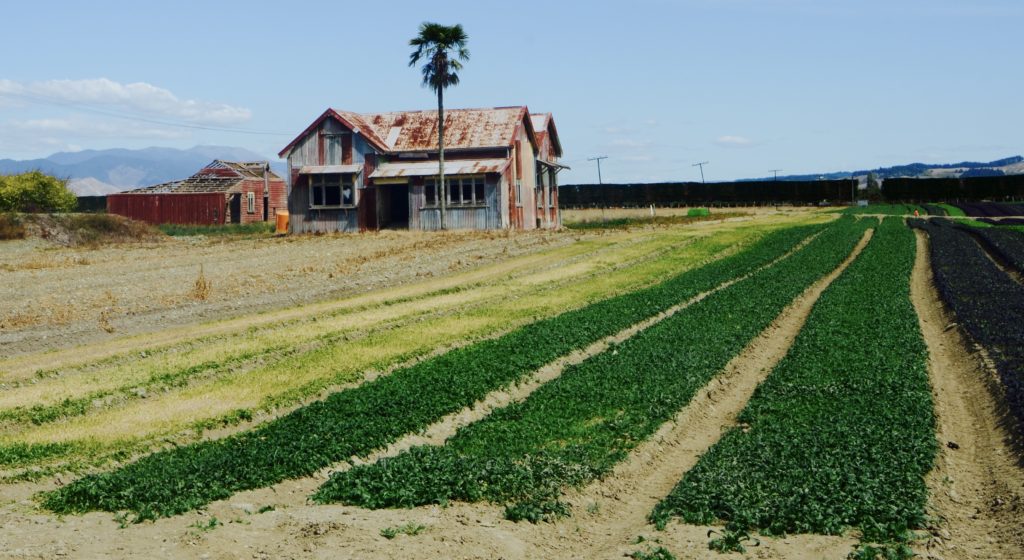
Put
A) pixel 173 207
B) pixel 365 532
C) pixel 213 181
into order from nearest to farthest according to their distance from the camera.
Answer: pixel 365 532, pixel 173 207, pixel 213 181

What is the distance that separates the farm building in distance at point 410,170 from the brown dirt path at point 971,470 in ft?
120

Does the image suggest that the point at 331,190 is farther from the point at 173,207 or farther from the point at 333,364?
the point at 333,364

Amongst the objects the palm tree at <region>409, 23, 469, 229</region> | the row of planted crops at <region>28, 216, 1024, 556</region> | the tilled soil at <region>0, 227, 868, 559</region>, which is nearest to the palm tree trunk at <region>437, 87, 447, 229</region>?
the palm tree at <region>409, 23, 469, 229</region>

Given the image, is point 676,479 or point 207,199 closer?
point 676,479

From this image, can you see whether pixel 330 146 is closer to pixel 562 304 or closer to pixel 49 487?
pixel 562 304

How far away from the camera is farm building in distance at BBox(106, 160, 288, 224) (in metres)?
72.5

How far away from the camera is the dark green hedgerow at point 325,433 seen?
34.4ft

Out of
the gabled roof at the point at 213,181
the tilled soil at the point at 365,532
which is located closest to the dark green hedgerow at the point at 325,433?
the tilled soil at the point at 365,532

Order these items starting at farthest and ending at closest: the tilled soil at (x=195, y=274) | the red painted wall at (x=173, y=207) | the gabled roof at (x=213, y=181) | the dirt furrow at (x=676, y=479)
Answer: the gabled roof at (x=213, y=181)
the red painted wall at (x=173, y=207)
the tilled soil at (x=195, y=274)
the dirt furrow at (x=676, y=479)

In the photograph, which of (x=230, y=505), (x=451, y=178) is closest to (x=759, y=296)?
(x=230, y=505)

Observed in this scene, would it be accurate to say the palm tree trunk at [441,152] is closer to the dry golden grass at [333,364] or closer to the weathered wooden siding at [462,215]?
the weathered wooden siding at [462,215]

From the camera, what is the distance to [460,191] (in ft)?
178

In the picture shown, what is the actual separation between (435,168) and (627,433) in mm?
42345

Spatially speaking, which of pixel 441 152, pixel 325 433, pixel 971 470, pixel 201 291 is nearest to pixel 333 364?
pixel 325 433
